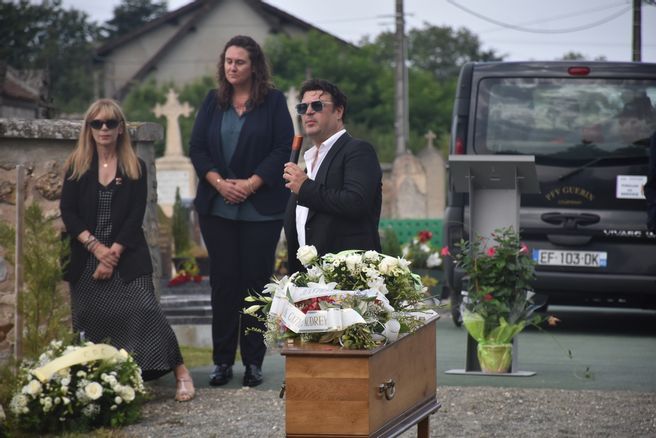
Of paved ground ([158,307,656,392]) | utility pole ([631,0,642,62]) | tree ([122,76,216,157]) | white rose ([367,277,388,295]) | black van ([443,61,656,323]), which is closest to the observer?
white rose ([367,277,388,295])

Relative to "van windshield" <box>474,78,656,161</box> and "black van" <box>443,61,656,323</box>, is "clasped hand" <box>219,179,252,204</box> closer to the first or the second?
"black van" <box>443,61,656,323</box>

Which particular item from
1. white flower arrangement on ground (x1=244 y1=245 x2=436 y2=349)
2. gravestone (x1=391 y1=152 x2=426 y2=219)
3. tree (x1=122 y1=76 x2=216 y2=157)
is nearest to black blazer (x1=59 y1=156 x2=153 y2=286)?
white flower arrangement on ground (x1=244 y1=245 x2=436 y2=349)

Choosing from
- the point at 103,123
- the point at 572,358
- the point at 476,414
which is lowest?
the point at 572,358

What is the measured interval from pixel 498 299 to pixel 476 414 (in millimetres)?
1867

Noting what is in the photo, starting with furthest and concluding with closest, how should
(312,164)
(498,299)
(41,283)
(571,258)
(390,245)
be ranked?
(390,245) → (571,258) → (498,299) → (41,283) → (312,164)

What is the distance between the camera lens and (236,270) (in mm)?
8336

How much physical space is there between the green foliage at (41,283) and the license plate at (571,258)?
5218mm

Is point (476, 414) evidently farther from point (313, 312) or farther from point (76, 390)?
point (313, 312)

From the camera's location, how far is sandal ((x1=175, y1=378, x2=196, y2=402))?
794 centimetres

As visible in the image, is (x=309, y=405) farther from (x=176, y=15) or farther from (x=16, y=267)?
(x=176, y=15)

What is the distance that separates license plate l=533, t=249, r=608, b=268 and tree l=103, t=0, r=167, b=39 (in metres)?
68.0

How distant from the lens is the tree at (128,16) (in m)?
78.1

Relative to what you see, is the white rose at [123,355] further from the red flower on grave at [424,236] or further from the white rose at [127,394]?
the red flower on grave at [424,236]

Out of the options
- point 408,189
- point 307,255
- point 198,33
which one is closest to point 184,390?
point 307,255
